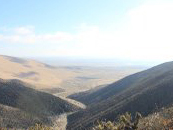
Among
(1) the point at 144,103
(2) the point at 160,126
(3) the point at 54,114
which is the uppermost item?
(2) the point at 160,126

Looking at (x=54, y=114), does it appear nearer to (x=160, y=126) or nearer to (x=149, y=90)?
(x=149, y=90)

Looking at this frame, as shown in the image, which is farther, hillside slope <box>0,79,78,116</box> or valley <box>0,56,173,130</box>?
hillside slope <box>0,79,78,116</box>

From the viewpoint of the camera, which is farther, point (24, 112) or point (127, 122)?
point (24, 112)

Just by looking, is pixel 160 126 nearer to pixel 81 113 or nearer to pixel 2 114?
pixel 2 114

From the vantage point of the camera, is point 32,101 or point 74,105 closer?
point 32,101

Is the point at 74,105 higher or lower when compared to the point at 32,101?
lower

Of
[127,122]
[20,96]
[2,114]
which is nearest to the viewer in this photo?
→ [127,122]

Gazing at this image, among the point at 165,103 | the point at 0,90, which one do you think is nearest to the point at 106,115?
the point at 165,103

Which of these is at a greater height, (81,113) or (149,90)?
(149,90)

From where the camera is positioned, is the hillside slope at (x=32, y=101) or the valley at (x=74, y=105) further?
the hillside slope at (x=32, y=101)

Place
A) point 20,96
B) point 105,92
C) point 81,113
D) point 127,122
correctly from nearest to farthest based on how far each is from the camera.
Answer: point 127,122 < point 81,113 < point 20,96 < point 105,92
